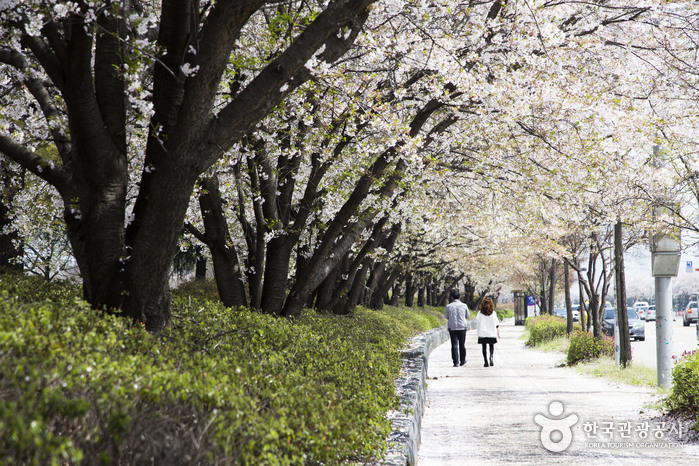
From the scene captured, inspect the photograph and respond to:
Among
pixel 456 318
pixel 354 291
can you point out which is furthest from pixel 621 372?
pixel 354 291

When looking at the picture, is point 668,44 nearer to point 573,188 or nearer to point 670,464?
point 573,188

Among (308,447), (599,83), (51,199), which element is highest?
(599,83)

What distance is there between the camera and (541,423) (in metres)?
7.72

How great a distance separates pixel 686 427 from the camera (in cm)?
718

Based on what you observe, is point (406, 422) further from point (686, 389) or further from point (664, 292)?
point (664, 292)

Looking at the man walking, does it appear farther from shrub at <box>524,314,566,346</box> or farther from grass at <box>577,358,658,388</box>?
shrub at <box>524,314,566,346</box>

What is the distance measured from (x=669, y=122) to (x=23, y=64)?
9.82m

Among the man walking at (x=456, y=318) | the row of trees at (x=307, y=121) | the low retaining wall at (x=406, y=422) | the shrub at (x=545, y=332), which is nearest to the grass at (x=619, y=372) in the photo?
the man walking at (x=456, y=318)

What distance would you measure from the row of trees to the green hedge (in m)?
1.20

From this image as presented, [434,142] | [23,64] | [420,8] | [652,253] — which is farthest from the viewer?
[434,142]

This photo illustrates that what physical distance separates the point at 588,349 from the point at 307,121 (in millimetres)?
9713

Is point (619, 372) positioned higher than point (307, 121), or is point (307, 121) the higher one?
point (307, 121)

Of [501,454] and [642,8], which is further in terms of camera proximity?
[642,8]

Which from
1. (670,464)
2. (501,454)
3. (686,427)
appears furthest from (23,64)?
(686,427)
